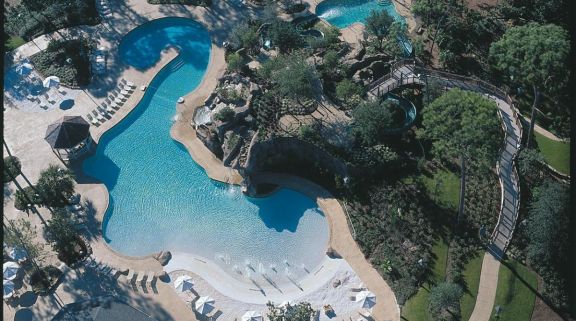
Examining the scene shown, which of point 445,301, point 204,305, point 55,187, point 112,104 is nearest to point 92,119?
point 112,104

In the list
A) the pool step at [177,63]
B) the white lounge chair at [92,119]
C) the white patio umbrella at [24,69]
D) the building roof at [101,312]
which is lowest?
the building roof at [101,312]

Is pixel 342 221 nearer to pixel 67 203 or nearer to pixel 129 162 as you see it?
pixel 129 162

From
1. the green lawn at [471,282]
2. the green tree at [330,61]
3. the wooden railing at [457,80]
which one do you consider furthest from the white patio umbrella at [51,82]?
the green lawn at [471,282]

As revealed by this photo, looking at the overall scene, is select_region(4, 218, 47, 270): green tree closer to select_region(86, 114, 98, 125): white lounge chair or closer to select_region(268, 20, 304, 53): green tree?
select_region(86, 114, 98, 125): white lounge chair

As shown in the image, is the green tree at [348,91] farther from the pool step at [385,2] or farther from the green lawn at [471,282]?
the green lawn at [471,282]

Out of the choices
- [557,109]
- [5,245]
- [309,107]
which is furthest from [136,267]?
[557,109]
